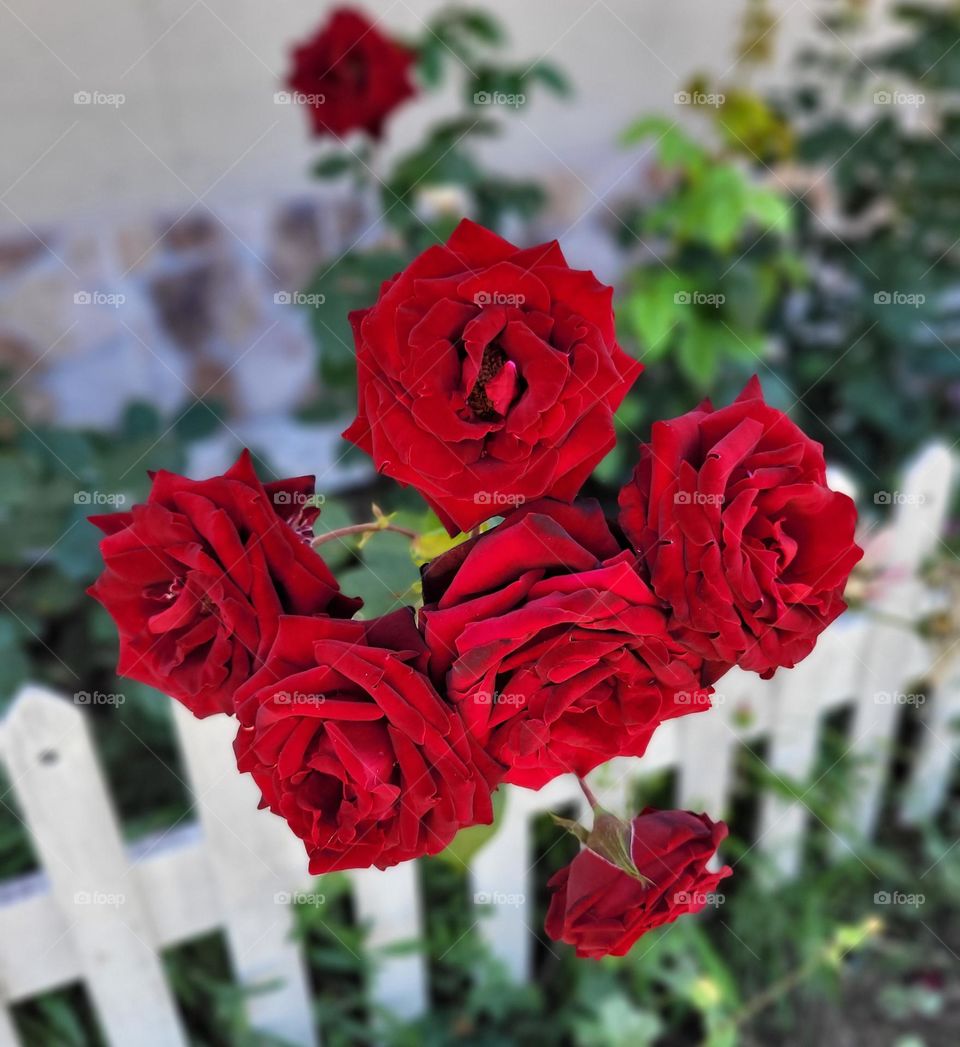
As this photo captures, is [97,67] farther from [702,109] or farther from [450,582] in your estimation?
[450,582]

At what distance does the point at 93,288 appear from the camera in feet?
6.31

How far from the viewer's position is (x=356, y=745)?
1.36ft

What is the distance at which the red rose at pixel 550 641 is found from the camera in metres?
0.40

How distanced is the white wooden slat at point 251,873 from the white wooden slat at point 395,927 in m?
0.09

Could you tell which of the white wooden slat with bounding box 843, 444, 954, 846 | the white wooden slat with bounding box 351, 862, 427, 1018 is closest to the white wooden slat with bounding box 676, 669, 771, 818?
the white wooden slat with bounding box 843, 444, 954, 846

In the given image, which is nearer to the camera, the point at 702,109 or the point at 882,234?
the point at 702,109

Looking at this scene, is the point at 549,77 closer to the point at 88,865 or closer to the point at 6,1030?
the point at 88,865

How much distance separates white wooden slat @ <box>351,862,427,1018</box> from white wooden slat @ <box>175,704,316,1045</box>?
0.28ft

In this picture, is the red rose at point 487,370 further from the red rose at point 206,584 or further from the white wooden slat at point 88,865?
the white wooden slat at point 88,865

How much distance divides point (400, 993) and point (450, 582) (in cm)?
103

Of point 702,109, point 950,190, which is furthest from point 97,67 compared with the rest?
point 950,190

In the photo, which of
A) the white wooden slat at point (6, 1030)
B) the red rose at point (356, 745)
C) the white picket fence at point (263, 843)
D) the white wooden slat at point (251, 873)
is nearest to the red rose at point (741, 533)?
the red rose at point (356, 745)

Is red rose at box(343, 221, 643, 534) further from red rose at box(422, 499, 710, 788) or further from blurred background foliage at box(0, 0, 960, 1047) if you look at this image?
blurred background foliage at box(0, 0, 960, 1047)

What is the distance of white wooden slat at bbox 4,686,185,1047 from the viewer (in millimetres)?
951
